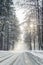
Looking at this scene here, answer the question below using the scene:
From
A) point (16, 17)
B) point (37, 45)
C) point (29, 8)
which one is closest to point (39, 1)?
point (29, 8)

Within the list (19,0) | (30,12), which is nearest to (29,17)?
(30,12)

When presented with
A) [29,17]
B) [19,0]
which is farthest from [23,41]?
[19,0]

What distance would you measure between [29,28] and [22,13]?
7.98 feet

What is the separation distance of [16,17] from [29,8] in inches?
92.9

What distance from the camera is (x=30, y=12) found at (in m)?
36.0

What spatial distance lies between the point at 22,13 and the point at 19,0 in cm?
229

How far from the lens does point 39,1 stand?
36062 mm

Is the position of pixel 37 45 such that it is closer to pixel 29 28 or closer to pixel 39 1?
pixel 29 28

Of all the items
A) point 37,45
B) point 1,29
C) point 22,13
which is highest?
point 22,13

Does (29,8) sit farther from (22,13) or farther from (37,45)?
(37,45)

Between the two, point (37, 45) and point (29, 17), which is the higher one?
point (29, 17)

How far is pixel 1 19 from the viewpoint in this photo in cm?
3694

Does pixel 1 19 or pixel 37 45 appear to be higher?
pixel 1 19

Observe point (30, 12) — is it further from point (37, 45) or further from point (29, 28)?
point (37, 45)
